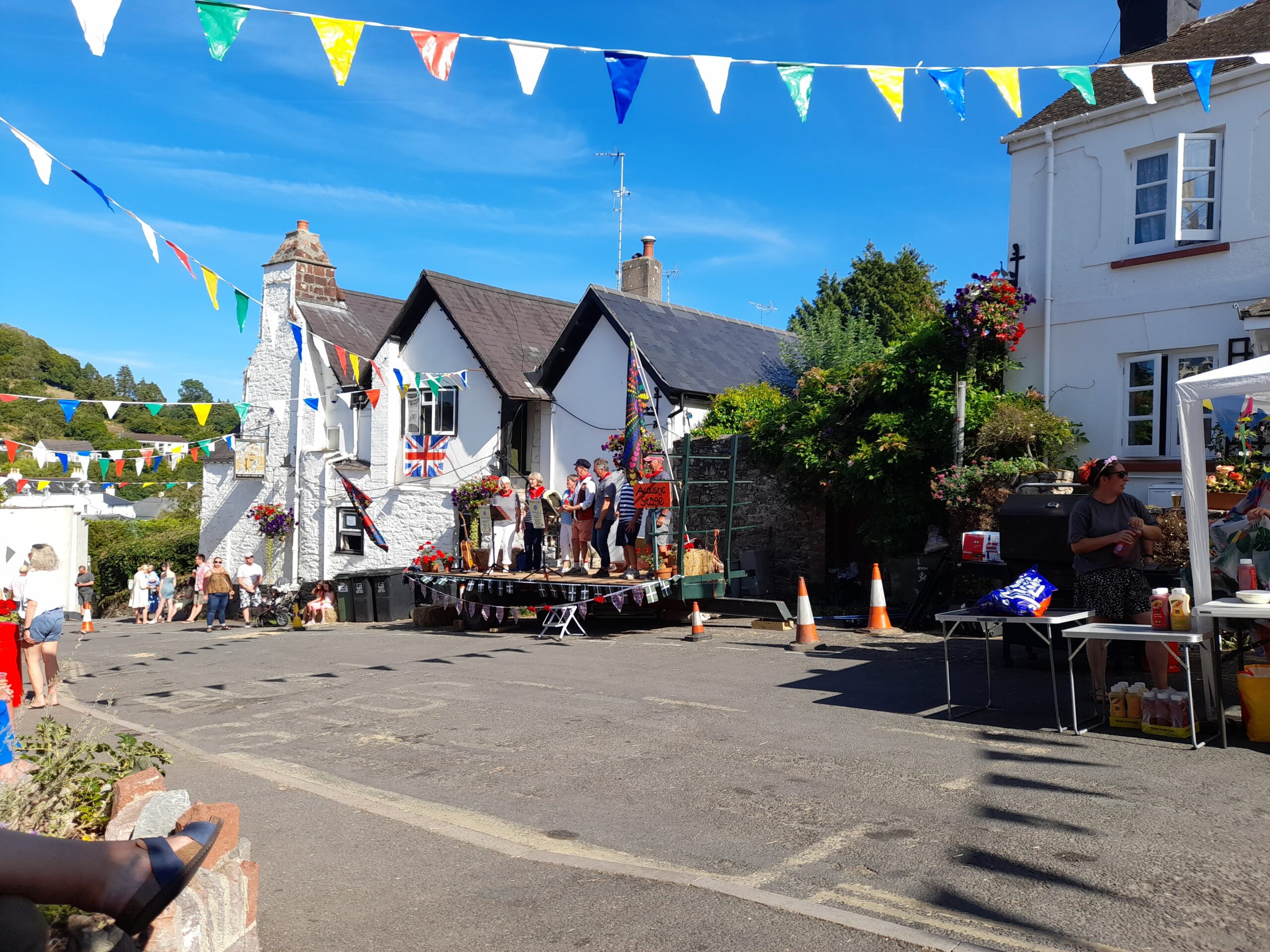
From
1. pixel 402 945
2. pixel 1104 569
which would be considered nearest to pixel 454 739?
pixel 402 945

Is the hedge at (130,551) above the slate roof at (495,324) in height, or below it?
below

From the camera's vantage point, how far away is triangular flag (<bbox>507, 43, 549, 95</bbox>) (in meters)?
7.41

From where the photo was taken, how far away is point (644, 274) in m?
25.5

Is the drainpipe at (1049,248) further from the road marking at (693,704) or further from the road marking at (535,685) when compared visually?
the road marking at (535,685)

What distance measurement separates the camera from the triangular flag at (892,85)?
777cm

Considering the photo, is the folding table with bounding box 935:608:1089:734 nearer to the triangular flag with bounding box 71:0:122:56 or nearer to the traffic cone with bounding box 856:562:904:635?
the traffic cone with bounding box 856:562:904:635

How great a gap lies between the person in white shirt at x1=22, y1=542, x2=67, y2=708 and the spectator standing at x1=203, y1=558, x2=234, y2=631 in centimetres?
1136

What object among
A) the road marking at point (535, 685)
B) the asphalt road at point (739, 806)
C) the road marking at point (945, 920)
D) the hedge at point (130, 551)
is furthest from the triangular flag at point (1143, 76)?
the hedge at point (130, 551)

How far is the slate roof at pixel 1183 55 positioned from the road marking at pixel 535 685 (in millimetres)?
10258

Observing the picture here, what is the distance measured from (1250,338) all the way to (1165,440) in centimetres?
165

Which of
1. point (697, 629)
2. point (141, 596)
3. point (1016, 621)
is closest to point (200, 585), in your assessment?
point (141, 596)

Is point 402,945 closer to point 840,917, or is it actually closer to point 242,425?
point 840,917

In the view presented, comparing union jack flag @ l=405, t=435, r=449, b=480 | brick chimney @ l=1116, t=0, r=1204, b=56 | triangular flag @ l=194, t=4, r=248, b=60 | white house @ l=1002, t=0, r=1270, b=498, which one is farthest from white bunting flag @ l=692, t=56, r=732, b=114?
union jack flag @ l=405, t=435, r=449, b=480

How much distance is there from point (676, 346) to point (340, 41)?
14221 millimetres
